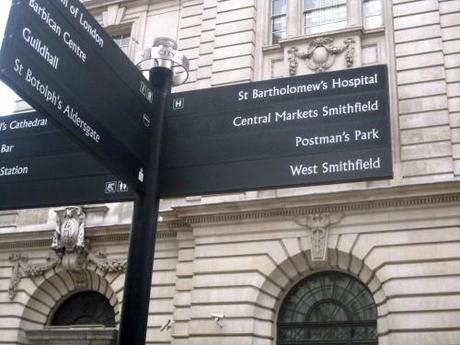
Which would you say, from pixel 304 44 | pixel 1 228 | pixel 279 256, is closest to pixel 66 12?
pixel 279 256

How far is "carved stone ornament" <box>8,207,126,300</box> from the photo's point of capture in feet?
57.9

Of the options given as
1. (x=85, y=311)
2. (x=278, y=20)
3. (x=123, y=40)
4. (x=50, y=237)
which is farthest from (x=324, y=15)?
(x=85, y=311)

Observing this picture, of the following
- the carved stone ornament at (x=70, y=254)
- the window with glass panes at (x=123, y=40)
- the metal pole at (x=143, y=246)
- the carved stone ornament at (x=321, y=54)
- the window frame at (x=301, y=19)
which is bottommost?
the metal pole at (x=143, y=246)

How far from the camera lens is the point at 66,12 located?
5477 millimetres

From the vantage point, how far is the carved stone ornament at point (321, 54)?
16.4m

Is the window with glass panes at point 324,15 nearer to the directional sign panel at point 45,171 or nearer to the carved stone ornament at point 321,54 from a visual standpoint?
the carved stone ornament at point 321,54

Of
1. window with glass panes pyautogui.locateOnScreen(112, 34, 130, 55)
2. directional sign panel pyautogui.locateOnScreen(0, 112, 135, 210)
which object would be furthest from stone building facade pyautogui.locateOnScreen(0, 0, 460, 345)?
directional sign panel pyautogui.locateOnScreen(0, 112, 135, 210)

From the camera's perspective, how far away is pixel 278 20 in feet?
60.1

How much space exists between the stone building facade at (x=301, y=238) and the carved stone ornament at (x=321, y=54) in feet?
0.12

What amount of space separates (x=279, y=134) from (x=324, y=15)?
1206 cm

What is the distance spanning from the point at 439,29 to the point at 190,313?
31.6ft

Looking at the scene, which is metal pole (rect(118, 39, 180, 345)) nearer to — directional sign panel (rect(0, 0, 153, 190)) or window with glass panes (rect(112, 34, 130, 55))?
directional sign panel (rect(0, 0, 153, 190))

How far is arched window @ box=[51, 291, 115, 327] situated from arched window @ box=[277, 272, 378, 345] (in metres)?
5.62

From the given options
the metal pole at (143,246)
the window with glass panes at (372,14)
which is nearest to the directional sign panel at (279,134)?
the metal pole at (143,246)
